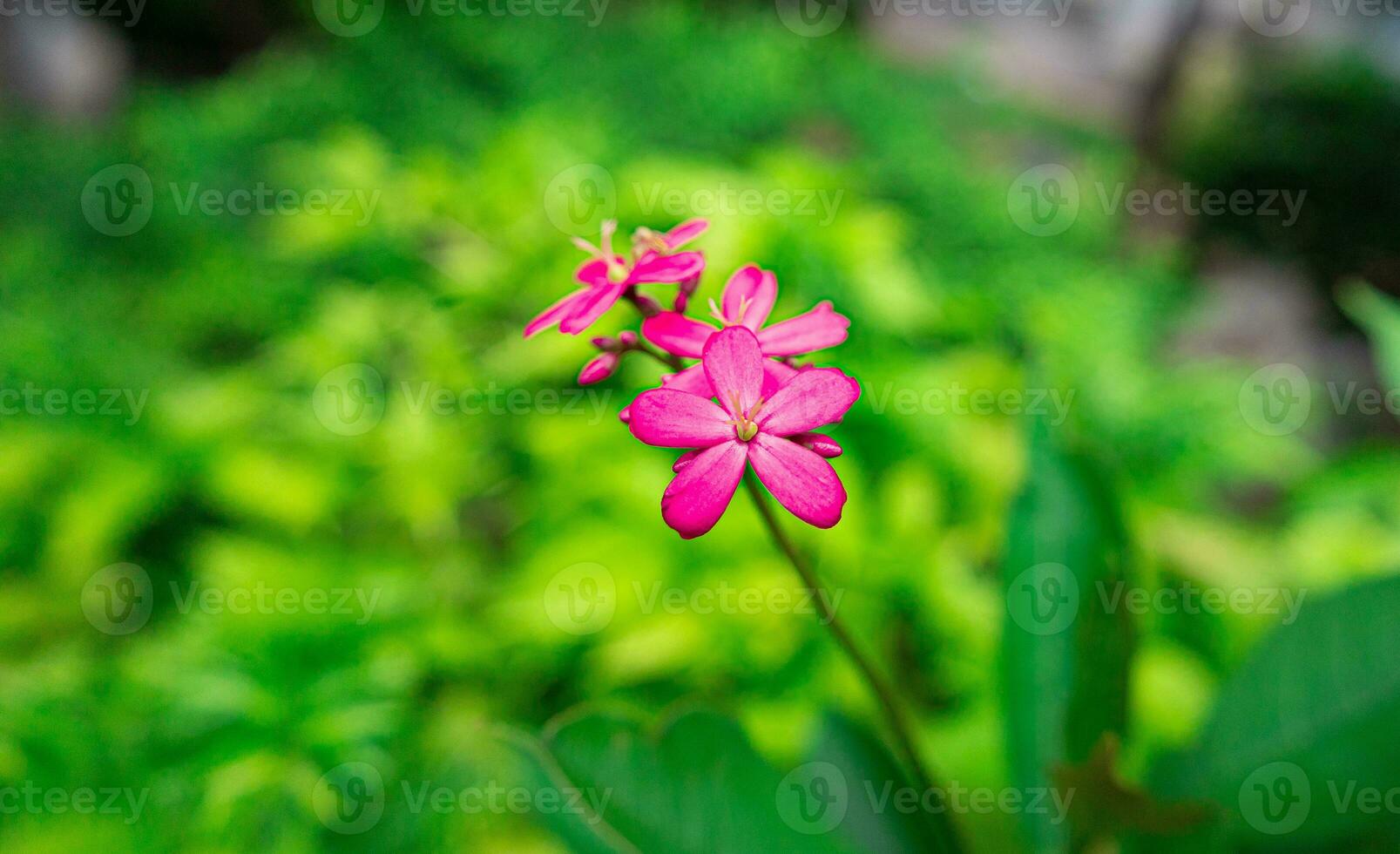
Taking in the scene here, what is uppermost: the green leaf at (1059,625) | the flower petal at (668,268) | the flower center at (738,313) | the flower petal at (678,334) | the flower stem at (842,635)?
the flower petal at (668,268)

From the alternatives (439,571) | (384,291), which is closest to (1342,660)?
(439,571)

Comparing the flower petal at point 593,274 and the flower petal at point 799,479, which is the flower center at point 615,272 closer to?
the flower petal at point 593,274

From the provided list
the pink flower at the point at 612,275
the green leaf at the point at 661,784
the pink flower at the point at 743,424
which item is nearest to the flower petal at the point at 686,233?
the pink flower at the point at 612,275

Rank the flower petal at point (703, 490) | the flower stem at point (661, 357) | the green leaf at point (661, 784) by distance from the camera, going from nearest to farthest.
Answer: the flower petal at point (703, 490) < the flower stem at point (661, 357) < the green leaf at point (661, 784)

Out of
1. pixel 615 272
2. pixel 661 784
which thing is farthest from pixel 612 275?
pixel 661 784

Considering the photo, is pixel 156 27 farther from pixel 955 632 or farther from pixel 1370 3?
pixel 1370 3

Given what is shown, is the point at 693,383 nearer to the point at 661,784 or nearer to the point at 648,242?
the point at 648,242

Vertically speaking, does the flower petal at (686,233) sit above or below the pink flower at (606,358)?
above
